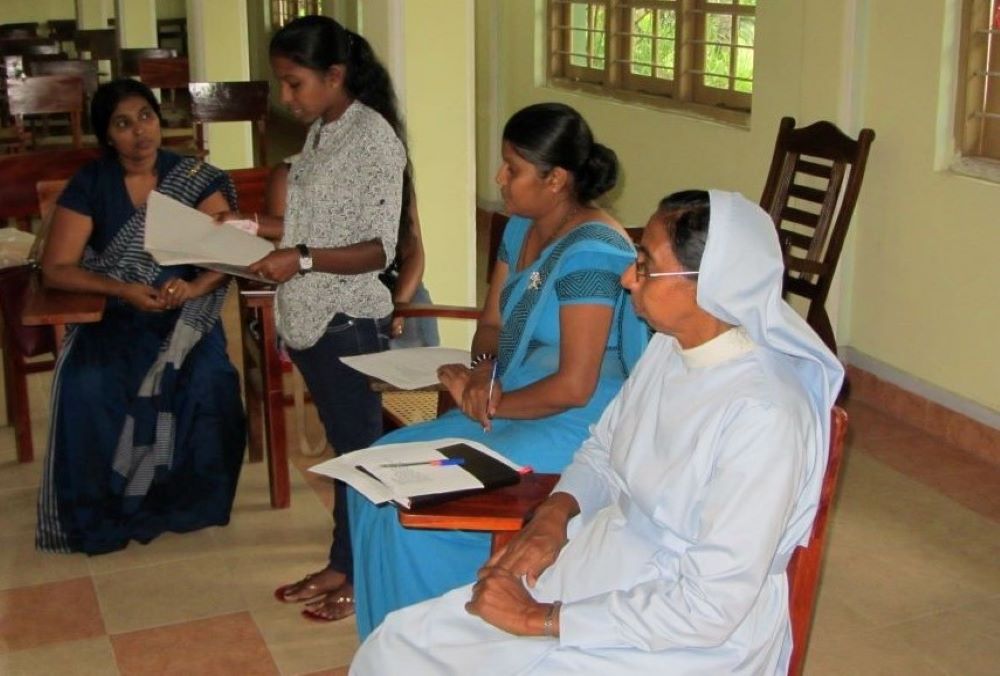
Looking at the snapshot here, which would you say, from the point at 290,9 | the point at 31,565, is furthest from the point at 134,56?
the point at 31,565

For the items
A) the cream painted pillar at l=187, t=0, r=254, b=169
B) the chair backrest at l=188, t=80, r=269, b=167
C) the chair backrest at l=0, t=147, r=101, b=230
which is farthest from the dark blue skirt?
the cream painted pillar at l=187, t=0, r=254, b=169

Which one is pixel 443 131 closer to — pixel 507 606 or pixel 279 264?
pixel 279 264

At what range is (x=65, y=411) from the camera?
344 centimetres

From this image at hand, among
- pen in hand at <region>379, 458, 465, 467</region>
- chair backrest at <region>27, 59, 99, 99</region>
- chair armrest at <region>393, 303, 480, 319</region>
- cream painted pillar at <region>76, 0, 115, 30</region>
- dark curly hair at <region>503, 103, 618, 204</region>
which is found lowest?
pen in hand at <region>379, 458, 465, 467</region>

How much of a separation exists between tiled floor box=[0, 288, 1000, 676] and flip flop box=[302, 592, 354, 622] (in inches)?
1.0

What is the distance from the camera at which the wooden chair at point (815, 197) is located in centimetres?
444

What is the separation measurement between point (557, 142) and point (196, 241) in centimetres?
100

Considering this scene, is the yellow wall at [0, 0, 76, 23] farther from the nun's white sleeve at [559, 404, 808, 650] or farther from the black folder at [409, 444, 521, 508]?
the nun's white sleeve at [559, 404, 808, 650]

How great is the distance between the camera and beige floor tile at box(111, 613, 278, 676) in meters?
2.90

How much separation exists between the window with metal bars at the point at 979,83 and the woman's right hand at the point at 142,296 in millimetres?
2687

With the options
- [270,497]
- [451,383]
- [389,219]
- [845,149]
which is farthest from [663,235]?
[845,149]

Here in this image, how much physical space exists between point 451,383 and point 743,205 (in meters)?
0.99

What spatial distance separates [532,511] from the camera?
2072 mm

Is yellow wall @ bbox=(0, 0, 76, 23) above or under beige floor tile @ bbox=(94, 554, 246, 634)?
above
